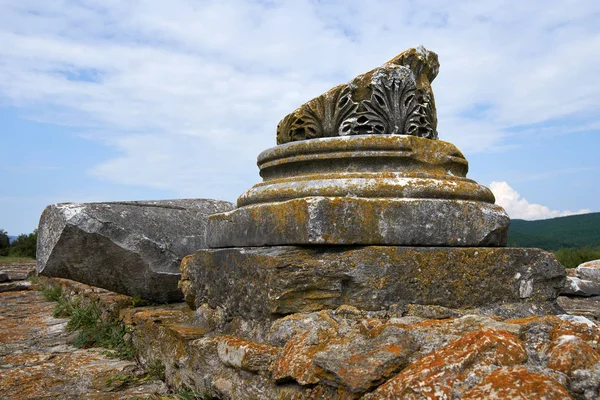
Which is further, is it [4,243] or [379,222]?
[4,243]

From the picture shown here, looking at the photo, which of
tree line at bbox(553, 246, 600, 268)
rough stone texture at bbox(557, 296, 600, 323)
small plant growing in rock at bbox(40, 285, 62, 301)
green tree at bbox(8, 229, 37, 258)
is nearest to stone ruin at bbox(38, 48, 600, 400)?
rough stone texture at bbox(557, 296, 600, 323)

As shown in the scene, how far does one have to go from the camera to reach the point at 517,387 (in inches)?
57.9

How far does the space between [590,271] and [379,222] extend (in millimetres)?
6379

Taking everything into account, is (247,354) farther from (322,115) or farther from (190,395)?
(322,115)

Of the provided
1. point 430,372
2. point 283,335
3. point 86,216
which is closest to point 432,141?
point 283,335

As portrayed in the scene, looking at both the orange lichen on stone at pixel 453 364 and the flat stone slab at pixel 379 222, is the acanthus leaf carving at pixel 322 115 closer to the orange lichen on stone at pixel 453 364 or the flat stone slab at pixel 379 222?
the flat stone slab at pixel 379 222

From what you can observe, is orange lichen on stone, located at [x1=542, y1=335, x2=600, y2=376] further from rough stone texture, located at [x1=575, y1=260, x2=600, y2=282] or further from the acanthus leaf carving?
rough stone texture, located at [x1=575, y1=260, x2=600, y2=282]

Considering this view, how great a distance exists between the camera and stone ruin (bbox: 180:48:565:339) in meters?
2.59

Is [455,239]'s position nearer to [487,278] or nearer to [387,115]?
[487,278]

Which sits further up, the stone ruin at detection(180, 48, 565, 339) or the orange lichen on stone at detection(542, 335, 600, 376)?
the stone ruin at detection(180, 48, 565, 339)

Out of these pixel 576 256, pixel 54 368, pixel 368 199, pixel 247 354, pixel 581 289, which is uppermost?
pixel 368 199

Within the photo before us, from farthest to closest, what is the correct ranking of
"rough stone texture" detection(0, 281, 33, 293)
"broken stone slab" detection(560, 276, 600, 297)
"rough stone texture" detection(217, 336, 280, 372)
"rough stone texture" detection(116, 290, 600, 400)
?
"rough stone texture" detection(0, 281, 33, 293) → "broken stone slab" detection(560, 276, 600, 297) → "rough stone texture" detection(217, 336, 280, 372) → "rough stone texture" detection(116, 290, 600, 400)

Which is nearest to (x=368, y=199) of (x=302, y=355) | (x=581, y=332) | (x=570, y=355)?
(x=302, y=355)

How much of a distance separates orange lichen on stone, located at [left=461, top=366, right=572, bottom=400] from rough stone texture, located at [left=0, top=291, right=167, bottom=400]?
2.01 metres
